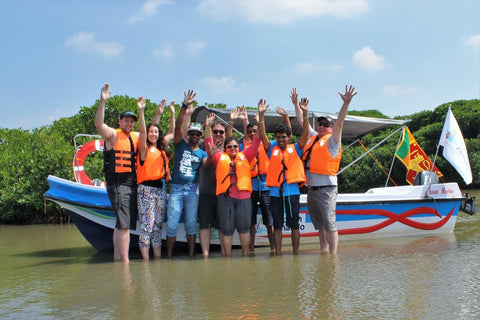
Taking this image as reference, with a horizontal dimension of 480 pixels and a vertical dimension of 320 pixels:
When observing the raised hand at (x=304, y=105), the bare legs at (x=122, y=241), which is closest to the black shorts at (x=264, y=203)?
the raised hand at (x=304, y=105)

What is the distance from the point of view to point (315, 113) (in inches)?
293

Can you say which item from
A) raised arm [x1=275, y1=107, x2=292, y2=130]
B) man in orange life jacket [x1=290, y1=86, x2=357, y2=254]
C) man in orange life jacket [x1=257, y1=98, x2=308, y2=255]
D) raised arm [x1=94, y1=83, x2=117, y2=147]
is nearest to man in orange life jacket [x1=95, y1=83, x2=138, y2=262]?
raised arm [x1=94, y1=83, x2=117, y2=147]

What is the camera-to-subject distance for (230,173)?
5.59 m

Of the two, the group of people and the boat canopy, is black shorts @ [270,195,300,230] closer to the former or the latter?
the group of people

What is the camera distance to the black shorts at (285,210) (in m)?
5.68

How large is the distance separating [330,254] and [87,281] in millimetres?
2914

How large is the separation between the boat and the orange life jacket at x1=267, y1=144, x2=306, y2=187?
1.11 m

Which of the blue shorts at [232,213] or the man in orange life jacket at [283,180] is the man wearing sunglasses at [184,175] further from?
the man in orange life jacket at [283,180]

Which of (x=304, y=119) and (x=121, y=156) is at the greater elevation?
(x=304, y=119)

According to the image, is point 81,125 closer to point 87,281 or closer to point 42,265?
point 42,265

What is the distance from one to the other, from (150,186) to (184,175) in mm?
445

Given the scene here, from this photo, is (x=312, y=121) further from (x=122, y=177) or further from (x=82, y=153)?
Answer: (x=82, y=153)

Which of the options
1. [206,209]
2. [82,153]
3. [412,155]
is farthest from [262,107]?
[412,155]

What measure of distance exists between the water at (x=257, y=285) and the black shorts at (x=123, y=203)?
0.49m
